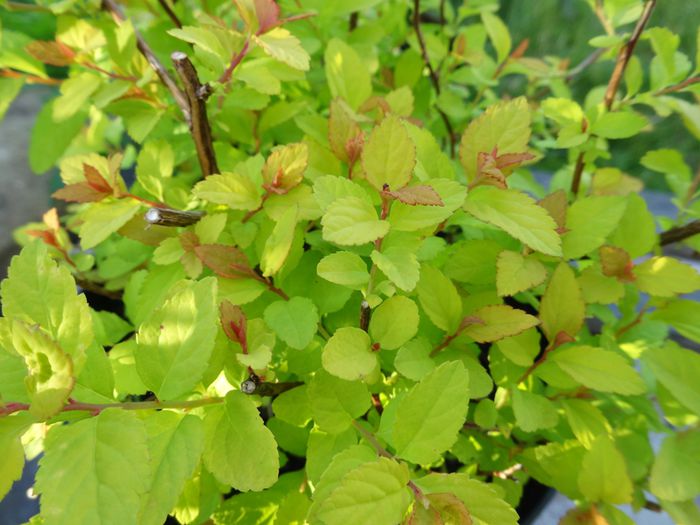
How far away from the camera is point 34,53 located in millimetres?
588

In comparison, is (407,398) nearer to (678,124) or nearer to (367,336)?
(367,336)

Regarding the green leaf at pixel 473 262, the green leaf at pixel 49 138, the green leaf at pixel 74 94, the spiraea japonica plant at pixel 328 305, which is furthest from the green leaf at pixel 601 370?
the green leaf at pixel 49 138

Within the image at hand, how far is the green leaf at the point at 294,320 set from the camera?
42cm

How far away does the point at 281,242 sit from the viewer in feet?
A: 1.40

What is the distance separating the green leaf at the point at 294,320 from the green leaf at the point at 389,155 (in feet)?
0.40

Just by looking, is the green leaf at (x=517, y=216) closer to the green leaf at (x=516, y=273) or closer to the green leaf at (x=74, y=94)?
the green leaf at (x=516, y=273)

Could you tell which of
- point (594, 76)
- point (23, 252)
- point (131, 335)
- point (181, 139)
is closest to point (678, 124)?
point (594, 76)

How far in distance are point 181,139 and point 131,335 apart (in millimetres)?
265

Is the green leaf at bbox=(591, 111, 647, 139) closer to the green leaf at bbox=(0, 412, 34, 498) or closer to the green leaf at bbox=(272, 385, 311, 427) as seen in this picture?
the green leaf at bbox=(272, 385, 311, 427)

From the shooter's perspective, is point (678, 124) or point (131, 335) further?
point (678, 124)

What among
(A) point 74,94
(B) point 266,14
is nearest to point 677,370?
(B) point 266,14

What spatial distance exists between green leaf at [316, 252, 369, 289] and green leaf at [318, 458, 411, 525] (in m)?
0.13

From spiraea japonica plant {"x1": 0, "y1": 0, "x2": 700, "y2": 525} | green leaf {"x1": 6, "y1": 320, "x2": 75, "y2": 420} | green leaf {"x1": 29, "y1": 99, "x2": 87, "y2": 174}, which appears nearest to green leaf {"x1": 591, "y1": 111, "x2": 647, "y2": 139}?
spiraea japonica plant {"x1": 0, "y1": 0, "x2": 700, "y2": 525}

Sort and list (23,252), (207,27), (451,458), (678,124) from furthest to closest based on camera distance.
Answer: (678,124) < (451,458) < (207,27) < (23,252)
